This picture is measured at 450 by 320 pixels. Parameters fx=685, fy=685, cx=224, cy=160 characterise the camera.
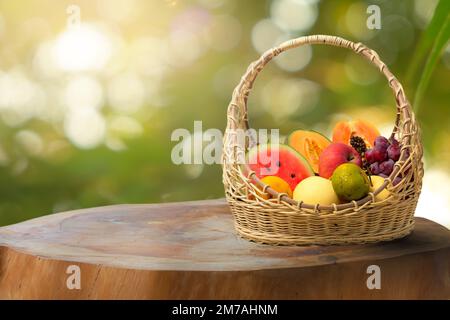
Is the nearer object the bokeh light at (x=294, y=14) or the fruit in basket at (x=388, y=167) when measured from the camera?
the fruit in basket at (x=388, y=167)

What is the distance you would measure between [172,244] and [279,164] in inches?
12.8

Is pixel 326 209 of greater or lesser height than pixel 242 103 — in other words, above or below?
below

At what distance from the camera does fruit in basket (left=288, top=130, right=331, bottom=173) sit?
183 centimetres

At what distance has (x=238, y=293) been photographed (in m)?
1.37

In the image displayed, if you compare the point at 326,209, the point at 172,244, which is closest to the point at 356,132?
the point at 326,209

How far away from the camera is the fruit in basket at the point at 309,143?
5.99ft

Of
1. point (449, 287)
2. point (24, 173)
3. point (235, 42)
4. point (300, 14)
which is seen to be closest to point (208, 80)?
point (235, 42)

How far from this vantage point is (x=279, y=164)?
1672mm

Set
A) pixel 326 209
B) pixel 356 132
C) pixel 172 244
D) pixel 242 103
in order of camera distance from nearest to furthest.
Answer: pixel 326 209, pixel 172 244, pixel 242 103, pixel 356 132

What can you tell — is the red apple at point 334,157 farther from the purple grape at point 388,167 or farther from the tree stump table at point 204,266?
the tree stump table at point 204,266

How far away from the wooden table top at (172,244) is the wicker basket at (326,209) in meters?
0.03

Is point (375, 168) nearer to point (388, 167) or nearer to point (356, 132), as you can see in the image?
point (388, 167)

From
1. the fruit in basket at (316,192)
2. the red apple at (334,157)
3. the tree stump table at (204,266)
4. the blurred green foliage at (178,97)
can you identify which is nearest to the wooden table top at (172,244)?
the tree stump table at (204,266)

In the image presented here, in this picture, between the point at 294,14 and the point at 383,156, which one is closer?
the point at 383,156
